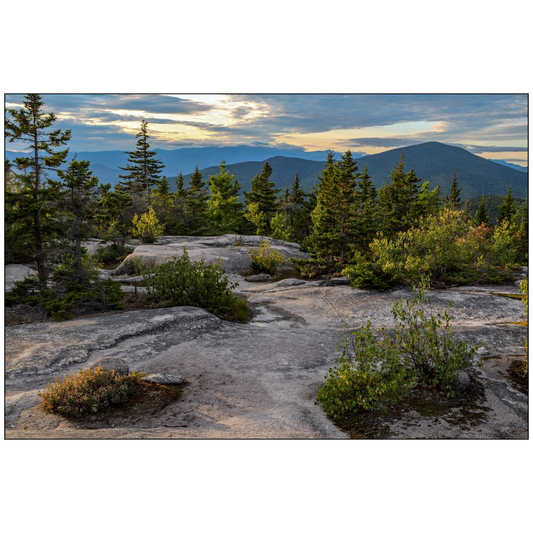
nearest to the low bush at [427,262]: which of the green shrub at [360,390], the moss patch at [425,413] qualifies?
the moss patch at [425,413]

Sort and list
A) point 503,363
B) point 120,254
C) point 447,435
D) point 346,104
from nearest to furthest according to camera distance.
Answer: point 447,435 < point 503,363 < point 346,104 < point 120,254

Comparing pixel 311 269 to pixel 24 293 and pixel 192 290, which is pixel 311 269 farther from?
pixel 24 293

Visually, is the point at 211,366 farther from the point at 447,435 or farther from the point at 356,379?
the point at 447,435

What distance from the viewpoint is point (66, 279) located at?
44.0 ft

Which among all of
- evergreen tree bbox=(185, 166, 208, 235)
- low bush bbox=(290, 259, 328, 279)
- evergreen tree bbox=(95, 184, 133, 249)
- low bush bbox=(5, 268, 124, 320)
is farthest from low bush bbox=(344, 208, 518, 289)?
evergreen tree bbox=(185, 166, 208, 235)

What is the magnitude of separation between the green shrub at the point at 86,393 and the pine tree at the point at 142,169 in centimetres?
4270

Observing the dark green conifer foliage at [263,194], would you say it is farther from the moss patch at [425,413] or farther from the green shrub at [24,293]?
the moss patch at [425,413]

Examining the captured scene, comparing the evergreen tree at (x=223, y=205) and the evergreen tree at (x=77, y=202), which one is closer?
the evergreen tree at (x=77, y=202)

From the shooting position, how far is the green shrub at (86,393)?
720 centimetres

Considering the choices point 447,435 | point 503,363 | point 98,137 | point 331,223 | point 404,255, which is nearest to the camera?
point 447,435

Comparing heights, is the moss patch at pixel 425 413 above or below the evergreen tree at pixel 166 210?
below

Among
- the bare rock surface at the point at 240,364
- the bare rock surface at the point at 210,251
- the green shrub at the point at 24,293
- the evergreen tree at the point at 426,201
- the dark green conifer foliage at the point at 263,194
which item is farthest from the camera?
the dark green conifer foliage at the point at 263,194
